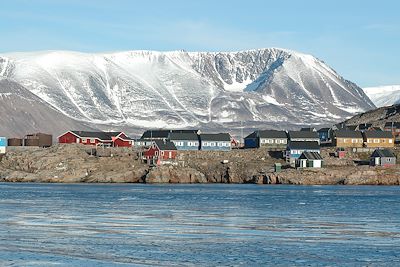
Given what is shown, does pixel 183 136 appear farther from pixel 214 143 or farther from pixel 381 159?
pixel 381 159

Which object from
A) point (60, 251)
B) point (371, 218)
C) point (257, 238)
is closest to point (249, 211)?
point (371, 218)

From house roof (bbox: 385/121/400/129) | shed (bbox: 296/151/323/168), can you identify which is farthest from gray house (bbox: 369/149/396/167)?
house roof (bbox: 385/121/400/129)

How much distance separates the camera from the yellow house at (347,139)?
151 metres

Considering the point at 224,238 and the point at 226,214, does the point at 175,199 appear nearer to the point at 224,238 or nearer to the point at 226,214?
the point at 226,214

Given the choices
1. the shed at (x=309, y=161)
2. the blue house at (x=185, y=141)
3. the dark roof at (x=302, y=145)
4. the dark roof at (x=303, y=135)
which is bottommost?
the shed at (x=309, y=161)

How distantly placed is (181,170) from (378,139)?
125ft

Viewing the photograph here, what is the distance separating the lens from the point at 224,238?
45.1 meters

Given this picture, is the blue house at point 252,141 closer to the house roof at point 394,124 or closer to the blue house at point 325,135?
the blue house at point 325,135

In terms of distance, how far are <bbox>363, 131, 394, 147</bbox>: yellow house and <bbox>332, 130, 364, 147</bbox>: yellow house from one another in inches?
40.7

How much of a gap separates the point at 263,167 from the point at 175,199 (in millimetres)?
49972

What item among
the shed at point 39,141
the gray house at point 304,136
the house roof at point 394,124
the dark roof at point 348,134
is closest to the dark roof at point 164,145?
the gray house at point 304,136

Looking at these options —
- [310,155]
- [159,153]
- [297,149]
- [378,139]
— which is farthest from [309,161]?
[378,139]

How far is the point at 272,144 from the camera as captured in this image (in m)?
158

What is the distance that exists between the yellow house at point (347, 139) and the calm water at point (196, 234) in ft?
255
